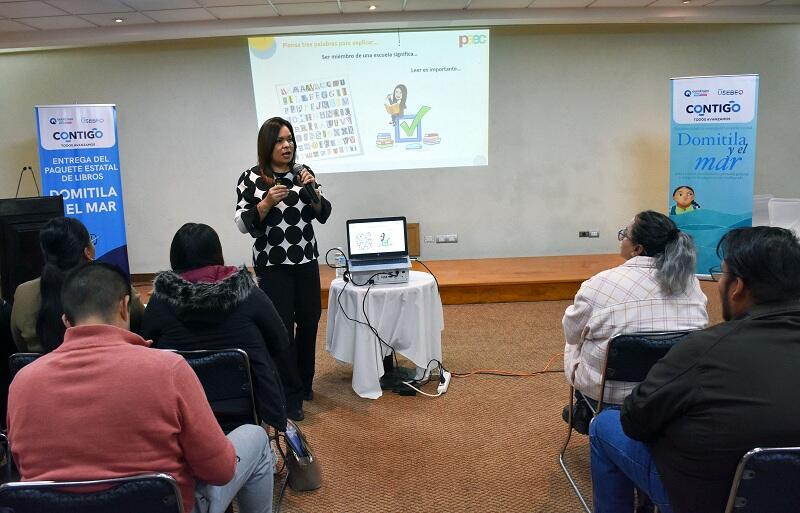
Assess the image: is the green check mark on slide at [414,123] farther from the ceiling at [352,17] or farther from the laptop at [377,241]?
the laptop at [377,241]

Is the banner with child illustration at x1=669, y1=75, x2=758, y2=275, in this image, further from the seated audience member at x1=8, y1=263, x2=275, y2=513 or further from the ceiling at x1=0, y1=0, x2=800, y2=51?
the seated audience member at x1=8, y1=263, x2=275, y2=513

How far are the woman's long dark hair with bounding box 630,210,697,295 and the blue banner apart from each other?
478 cm

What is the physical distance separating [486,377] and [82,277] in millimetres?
2582

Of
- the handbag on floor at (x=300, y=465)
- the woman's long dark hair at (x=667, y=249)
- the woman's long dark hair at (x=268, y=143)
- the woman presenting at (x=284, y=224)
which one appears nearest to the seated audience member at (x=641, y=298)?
the woman's long dark hair at (x=667, y=249)

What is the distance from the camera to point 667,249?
1.94 metres

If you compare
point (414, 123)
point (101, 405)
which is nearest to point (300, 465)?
point (101, 405)

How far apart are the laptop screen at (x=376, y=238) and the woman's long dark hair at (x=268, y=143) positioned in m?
0.55

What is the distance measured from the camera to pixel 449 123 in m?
5.72

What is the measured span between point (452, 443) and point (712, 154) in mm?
4082

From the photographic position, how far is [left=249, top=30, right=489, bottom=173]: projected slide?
18.1 ft

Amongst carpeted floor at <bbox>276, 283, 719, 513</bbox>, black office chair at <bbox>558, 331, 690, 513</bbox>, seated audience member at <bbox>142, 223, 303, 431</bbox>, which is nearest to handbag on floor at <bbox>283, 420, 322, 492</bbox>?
carpeted floor at <bbox>276, 283, 719, 513</bbox>

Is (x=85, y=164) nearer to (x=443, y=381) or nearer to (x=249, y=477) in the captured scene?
(x=443, y=381)

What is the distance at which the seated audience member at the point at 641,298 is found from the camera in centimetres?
190

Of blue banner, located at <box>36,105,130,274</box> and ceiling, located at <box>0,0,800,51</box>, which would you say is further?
blue banner, located at <box>36,105,130,274</box>
